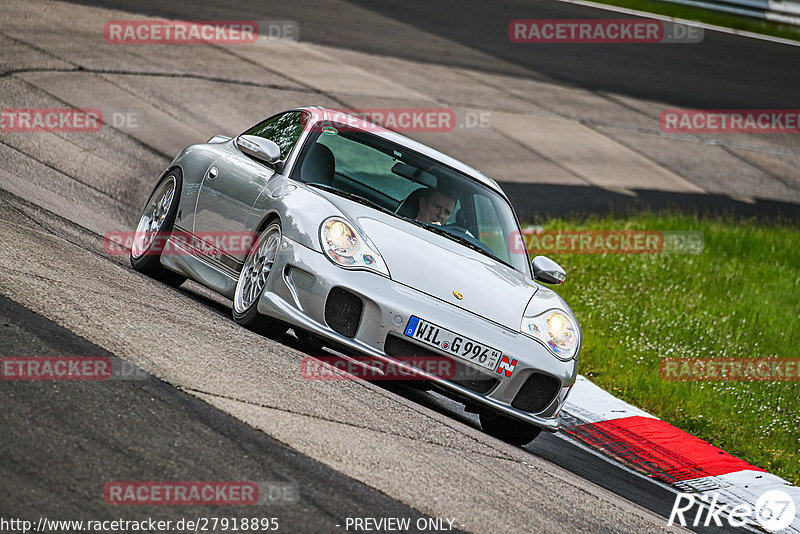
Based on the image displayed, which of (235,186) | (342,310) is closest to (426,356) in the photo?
(342,310)

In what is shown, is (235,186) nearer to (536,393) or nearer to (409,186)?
(409,186)

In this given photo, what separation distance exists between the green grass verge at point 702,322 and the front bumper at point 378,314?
108 inches

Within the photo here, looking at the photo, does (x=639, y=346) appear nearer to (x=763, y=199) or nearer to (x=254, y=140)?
(x=254, y=140)

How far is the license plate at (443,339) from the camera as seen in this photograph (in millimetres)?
5934

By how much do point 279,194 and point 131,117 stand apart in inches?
281

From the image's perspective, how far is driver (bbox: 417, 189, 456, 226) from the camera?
709 centimetres

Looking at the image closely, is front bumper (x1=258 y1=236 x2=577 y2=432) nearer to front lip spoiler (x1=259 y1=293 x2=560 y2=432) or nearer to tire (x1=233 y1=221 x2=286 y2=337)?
front lip spoiler (x1=259 y1=293 x2=560 y2=432)

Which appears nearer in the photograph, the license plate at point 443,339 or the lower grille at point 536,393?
the license plate at point 443,339

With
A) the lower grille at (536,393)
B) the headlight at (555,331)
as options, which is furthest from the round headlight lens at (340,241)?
the lower grille at (536,393)

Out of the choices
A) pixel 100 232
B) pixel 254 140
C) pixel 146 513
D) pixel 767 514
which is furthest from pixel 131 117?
pixel 146 513

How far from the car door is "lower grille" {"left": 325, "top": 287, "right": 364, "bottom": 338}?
3.72 ft

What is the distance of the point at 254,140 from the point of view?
713 centimetres

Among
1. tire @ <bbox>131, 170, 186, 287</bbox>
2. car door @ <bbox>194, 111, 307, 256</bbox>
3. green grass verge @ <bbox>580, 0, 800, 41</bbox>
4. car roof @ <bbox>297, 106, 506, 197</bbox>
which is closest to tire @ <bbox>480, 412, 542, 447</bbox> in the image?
car roof @ <bbox>297, 106, 506, 197</bbox>

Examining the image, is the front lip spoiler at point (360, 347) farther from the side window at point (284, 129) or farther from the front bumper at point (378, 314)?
the side window at point (284, 129)
